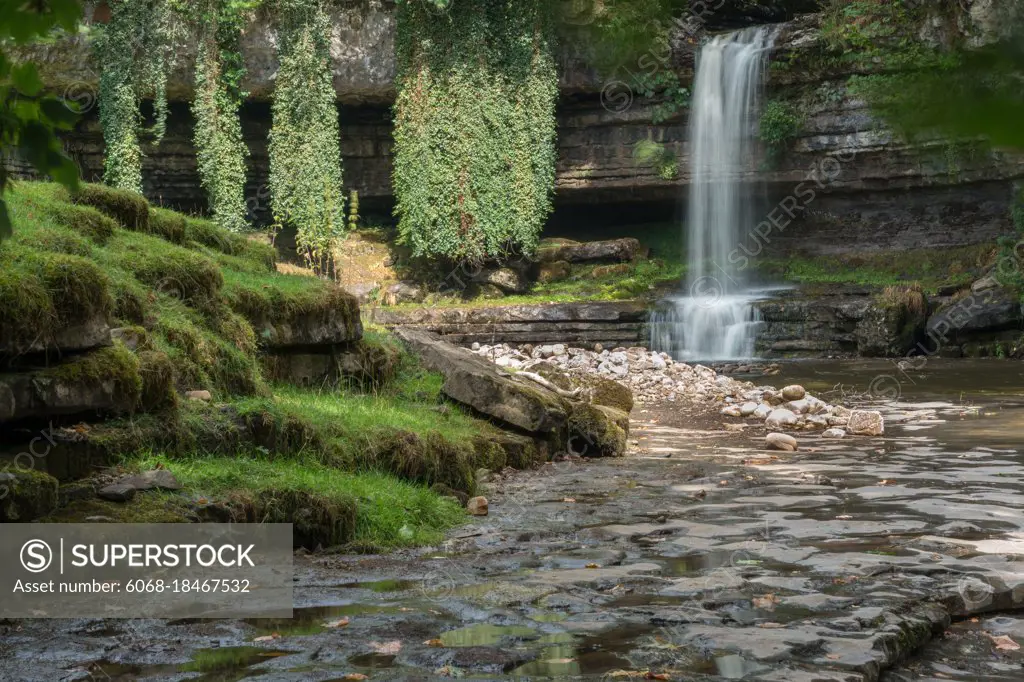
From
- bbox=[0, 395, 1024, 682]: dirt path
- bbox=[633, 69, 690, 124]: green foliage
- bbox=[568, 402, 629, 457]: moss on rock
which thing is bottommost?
bbox=[568, 402, 629, 457]: moss on rock

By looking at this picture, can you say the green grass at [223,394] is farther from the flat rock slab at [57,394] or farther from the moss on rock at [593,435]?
the moss on rock at [593,435]

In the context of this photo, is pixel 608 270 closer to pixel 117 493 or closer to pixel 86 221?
pixel 86 221

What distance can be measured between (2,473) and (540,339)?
17769 mm

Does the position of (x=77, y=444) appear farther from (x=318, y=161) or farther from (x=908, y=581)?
(x=318, y=161)

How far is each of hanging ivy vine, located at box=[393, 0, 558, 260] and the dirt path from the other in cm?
1820

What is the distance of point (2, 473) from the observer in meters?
4.98

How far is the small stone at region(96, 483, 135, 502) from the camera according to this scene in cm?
550

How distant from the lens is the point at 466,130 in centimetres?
2595

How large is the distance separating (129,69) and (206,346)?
19209 millimetres

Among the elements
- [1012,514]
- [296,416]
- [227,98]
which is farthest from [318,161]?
[1012,514]

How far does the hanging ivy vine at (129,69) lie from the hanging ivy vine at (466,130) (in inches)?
224

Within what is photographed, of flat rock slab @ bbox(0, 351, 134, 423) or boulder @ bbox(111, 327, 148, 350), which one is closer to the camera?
flat rock slab @ bbox(0, 351, 134, 423)

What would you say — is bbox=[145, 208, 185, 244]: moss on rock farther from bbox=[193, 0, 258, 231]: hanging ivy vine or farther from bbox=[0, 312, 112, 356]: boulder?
bbox=[193, 0, 258, 231]: hanging ivy vine

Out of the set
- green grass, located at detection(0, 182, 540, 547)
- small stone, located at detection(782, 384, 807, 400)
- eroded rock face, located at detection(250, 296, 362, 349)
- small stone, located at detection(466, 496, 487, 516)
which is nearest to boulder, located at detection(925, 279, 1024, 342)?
small stone, located at detection(782, 384, 807, 400)
